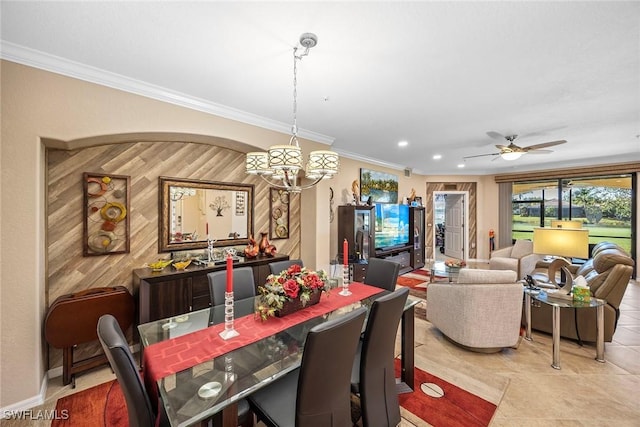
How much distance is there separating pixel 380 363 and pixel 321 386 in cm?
58

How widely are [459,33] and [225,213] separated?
310cm

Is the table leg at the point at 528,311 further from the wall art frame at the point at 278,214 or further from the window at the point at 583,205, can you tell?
the window at the point at 583,205

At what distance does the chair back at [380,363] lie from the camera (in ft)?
4.91

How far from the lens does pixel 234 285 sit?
2377mm

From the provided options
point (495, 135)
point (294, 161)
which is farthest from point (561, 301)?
point (294, 161)

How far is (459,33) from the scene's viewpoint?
5.56 feet

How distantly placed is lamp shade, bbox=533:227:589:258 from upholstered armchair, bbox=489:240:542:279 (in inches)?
97.4

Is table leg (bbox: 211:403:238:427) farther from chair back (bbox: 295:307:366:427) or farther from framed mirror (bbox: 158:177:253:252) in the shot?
framed mirror (bbox: 158:177:253:252)

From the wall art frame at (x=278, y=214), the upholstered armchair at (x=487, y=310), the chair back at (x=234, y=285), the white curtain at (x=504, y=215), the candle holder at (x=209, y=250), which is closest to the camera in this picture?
the chair back at (x=234, y=285)

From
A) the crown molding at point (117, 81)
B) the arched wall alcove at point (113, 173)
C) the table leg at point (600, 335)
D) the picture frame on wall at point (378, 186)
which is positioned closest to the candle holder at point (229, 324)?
the arched wall alcove at point (113, 173)

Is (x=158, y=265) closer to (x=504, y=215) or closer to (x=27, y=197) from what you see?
(x=27, y=197)

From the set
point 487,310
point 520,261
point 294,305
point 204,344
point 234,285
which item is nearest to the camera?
point 204,344

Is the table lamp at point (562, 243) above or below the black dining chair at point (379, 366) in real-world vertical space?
above

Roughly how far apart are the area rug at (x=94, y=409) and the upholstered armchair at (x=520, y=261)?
6.05 metres
